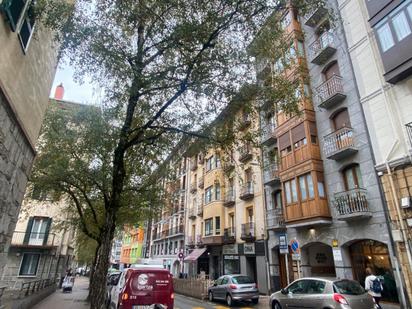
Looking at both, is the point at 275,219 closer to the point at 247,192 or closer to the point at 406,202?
the point at 247,192

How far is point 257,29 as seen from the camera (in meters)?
7.75

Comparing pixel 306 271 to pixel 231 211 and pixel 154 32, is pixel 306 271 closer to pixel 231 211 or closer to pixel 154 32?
pixel 231 211

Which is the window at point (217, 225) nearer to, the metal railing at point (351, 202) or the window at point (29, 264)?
the metal railing at point (351, 202)

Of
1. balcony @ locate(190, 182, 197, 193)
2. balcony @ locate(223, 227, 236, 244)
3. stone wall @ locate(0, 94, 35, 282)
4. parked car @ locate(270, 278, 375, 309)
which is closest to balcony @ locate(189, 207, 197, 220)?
balcony @ locate(190, 182, 197, 193)

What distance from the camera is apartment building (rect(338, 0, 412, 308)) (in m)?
11.8

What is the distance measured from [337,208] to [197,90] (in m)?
10.7

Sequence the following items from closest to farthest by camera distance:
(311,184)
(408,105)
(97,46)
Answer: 1. (97,46)
2. (408,105)
3. (311,184)

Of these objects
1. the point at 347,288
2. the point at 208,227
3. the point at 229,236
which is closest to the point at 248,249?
the point at 229,236

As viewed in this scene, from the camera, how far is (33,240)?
24.1 m

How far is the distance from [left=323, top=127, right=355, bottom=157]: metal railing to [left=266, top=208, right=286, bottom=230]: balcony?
550cm

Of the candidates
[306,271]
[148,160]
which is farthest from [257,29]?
[306,271]

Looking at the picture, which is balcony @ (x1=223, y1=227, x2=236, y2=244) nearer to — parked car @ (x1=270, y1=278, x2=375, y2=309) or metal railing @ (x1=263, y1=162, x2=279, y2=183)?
metal railing @ (x1=263, y1=162, x2=279, y2=183)

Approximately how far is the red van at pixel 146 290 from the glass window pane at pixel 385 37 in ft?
45.7

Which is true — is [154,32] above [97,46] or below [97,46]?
above
